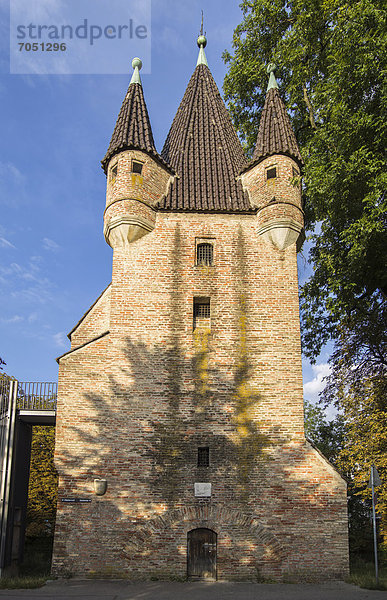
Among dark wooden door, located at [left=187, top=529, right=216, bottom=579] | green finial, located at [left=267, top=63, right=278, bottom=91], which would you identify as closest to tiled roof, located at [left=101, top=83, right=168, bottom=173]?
green finial, located at [left=267, top=63, right=278, bottom=91]

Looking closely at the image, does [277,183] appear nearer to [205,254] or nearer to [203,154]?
[205,254]

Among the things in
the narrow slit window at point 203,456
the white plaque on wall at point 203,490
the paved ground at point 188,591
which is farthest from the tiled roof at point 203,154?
the paved ground at point 188,591

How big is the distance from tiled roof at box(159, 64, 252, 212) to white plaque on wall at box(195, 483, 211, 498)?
7.75 meters

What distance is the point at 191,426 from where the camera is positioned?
1366cm

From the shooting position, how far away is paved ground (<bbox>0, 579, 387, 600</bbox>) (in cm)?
1077

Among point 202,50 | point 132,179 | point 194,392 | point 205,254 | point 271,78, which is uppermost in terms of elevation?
point 202,50

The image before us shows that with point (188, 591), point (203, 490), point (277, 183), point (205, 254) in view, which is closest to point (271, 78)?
point (277, 183)

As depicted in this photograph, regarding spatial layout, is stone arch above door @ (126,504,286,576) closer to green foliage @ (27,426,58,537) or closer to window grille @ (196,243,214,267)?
window grille @ (196,243,214,267)

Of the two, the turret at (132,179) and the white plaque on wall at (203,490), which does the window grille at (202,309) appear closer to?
the turret at (132,179)

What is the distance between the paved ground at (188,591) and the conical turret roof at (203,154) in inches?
391

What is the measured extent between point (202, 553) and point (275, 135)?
1209 centimetres

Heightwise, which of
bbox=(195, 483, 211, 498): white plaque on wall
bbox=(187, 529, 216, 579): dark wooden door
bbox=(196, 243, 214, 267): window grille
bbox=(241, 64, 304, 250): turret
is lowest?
bbox=(187, 529, 216, 579): dark wooden door

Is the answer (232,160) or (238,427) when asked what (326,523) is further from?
(232,160)

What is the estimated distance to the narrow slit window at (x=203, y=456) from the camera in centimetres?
1345
